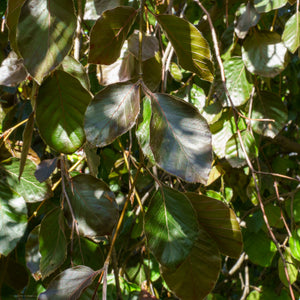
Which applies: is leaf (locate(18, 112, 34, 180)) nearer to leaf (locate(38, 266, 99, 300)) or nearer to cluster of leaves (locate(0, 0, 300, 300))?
cluster of leaves (locate(0, 0, 300, 300))

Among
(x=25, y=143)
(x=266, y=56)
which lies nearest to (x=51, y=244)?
(x=25, y=143)

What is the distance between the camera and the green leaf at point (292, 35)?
0.89m

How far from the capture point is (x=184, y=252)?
1.54ft

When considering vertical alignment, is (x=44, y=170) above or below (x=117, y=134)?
below

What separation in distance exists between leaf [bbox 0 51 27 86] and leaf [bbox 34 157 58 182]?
0.16 m

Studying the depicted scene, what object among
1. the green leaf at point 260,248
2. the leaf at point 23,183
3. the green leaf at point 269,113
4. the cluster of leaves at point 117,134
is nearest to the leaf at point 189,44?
the cluster of leaves at point 117,134

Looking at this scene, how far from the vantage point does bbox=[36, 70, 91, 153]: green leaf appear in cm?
52

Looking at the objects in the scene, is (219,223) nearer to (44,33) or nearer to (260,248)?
(44,33)

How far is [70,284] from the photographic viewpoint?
1.58ft

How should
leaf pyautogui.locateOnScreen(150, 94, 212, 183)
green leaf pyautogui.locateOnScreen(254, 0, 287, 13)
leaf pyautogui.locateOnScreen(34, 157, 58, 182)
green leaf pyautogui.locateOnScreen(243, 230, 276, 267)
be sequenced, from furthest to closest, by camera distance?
green leaf pyautogui.locateOnScreen(243, 230, 276, 267)
green leaf pyautogui.locateOnScreen(254, 0, 287, 13)
leaf pyautogui.locateOnScreen(34, 157, 58, 182)
leaf pyautogui.locateOnScreen(150, 94, 212, 183)

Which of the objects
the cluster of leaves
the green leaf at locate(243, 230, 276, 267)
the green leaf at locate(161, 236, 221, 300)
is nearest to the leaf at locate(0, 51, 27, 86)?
the cluster of leaves

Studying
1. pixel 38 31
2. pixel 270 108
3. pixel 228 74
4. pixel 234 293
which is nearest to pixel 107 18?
pixel 38 31

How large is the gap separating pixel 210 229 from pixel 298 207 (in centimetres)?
62

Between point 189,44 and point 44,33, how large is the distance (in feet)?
0.72
